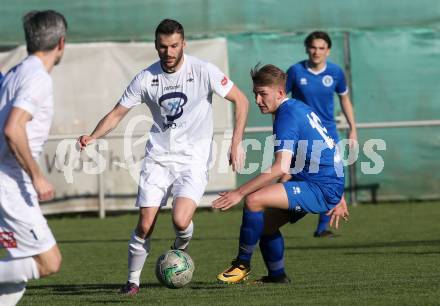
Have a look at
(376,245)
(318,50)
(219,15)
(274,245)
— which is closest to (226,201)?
(274,245)

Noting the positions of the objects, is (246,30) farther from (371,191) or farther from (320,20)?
(371,191)

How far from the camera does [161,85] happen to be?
8.85 m

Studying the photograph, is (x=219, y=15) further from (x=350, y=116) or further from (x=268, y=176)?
(x=268, y=176)

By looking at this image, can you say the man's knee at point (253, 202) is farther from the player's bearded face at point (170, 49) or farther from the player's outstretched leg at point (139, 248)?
the player's bearded face at point (170, 49)

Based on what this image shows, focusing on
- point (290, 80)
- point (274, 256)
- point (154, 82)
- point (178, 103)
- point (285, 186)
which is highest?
point (154, 82)

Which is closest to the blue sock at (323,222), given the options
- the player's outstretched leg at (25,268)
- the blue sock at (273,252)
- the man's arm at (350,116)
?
the man's arm at (350,116)

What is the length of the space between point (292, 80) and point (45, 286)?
4.67 m

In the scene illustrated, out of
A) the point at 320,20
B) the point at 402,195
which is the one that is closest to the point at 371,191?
the point at 402,195

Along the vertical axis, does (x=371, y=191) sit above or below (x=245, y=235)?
below

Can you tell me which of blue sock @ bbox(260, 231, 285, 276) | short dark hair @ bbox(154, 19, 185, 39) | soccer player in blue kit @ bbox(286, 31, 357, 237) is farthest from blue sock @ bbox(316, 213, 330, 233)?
short dark hair @ bbox(154, 19, 185, 39)

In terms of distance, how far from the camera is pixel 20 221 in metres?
6.30

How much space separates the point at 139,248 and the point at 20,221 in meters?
2.34

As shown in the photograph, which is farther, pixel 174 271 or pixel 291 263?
pixel 291 263

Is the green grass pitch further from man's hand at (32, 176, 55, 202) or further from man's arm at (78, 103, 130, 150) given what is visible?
man's hand at (32, 176, 55, 202)
